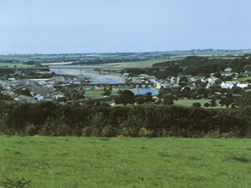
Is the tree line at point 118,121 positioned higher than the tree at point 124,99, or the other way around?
the tree line at point 118,121

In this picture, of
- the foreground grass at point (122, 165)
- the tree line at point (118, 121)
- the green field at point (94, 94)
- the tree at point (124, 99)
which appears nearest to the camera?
the foreground grass at point (122, 165)

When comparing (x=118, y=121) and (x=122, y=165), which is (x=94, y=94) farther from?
(x=122, y=165)

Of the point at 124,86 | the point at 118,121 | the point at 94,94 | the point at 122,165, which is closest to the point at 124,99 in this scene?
the point at 94,94

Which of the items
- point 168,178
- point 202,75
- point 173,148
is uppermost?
point 168,178

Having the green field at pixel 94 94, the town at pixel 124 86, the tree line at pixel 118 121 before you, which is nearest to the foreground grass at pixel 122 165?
the tree line at pixel 118 121

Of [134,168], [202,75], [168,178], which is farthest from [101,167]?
[202,75]

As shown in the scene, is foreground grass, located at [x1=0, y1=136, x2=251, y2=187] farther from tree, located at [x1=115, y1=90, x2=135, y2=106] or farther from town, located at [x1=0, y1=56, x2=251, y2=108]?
town, located at [x1=0, y1=56, x2=251, y2=108]

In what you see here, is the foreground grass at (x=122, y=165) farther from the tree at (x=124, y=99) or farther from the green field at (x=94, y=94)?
the green field at (x=94, y=94)

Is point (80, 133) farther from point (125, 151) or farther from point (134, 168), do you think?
point (134, 168)

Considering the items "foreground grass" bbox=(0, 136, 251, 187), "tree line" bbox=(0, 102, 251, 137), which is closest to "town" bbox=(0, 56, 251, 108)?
"tree line" bbox=(0, 102, 251, 137)
